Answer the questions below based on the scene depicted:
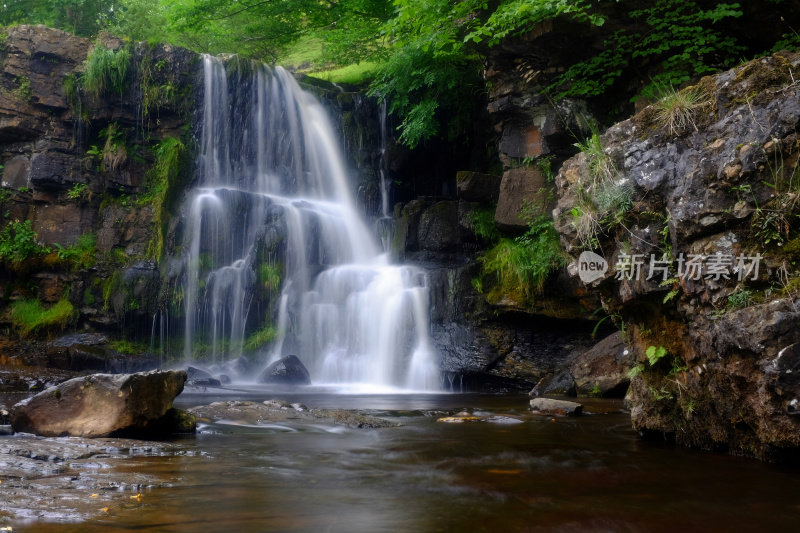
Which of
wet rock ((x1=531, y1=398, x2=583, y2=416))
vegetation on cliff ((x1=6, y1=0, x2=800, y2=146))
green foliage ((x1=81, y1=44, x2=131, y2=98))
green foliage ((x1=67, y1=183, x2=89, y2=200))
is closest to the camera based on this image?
wet rock ((x1=531, y1=398, x2=583, y2=416))

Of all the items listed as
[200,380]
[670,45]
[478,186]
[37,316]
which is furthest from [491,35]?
[37,316]

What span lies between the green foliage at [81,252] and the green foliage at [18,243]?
410 millimetres

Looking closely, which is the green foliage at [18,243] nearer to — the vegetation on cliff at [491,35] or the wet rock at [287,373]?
the vegetation on cliff at [491,35]

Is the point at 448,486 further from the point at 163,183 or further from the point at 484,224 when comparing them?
the point at 163,183

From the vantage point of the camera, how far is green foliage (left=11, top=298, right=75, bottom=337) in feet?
44.0

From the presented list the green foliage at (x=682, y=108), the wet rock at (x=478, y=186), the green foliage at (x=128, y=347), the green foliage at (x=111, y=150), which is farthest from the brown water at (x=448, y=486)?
the green foliage at (x=111, y=150)

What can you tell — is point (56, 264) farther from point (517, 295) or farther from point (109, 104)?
A: point (517, 295)

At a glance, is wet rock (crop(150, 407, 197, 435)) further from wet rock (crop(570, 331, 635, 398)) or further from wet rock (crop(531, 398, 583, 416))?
wet rock (crop(570, 331, 635, 398))

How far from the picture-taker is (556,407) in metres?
7.16

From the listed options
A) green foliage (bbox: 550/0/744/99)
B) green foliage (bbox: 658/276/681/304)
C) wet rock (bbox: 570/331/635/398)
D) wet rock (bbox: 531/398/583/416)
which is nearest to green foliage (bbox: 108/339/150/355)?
wet rock (bbox: 570/331/635/398)

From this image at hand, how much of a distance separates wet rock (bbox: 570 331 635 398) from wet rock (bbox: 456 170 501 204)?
4.61 m

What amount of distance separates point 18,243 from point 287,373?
7.27 metres

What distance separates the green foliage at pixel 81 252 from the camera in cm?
1412

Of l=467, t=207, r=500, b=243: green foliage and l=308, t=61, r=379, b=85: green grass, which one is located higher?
l=308, t=61, r=379, b=85: green grass
